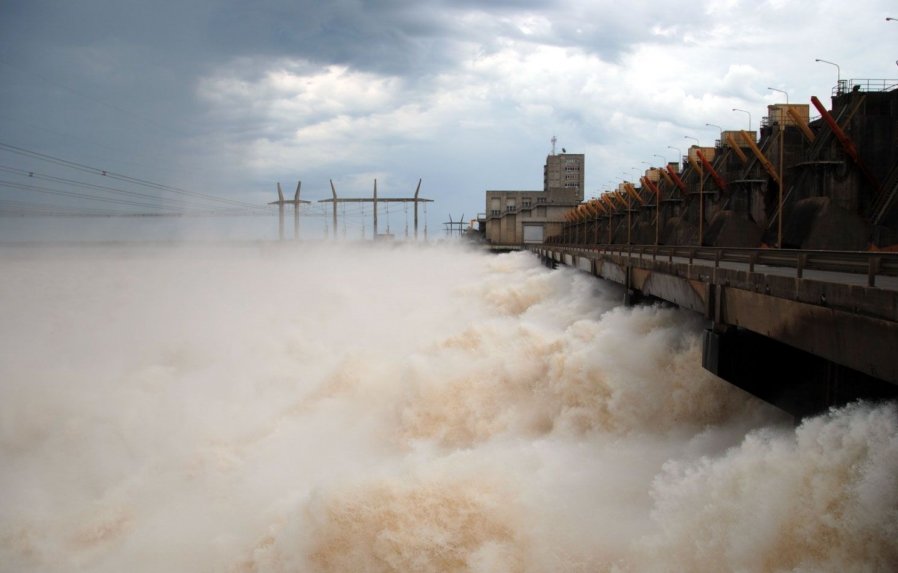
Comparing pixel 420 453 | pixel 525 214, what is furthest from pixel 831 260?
pixel 525 214

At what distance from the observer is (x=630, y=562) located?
22.9 feet

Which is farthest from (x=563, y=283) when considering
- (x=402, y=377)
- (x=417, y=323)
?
(x=402, y=377)

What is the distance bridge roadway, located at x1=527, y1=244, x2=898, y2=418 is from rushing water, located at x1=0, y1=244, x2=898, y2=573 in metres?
0.62

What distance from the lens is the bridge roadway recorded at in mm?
6617

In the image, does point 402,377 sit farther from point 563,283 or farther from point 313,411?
point 563,283

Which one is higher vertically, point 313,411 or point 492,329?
point 492,329

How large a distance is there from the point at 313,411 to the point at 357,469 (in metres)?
4.95

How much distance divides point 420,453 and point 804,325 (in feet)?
21.8

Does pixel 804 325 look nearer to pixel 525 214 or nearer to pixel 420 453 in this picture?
pixel 420 453

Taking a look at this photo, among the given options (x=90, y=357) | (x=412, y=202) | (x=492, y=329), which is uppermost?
(x=412, y=202)

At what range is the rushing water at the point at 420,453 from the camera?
6.61m

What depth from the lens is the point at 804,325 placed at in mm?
8047

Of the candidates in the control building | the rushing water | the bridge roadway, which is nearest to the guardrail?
the bridge roadway

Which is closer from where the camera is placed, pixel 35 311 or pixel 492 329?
pixel 492 329
